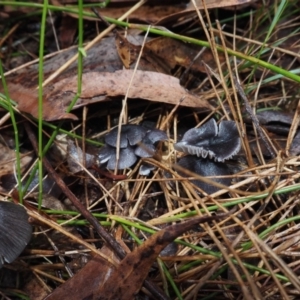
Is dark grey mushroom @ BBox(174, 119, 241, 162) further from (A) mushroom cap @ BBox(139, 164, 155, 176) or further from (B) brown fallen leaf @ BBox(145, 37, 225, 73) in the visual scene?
(B) brown fallen leaf @ BBox(145, 37, 225, 73)

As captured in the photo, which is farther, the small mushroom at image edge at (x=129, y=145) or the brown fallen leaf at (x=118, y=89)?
the brown fallen leaf at (x=118, y=89)

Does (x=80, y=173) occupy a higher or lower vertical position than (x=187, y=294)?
higher

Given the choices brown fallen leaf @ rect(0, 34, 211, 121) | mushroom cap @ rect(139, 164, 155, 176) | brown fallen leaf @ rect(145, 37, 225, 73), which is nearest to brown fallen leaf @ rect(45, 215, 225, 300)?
mushroom cap @ rect(139, 164, 155, 176)

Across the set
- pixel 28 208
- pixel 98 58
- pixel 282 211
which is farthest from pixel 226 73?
pixel 28 208

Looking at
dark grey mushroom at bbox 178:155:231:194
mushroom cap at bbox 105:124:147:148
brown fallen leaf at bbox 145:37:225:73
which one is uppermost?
brown fallen leaf at bbox 145:37:225:73

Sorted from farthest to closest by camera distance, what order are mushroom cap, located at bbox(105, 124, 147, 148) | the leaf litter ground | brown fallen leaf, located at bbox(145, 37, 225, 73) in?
1. brown fallen leaf, located at bbox(145, 37, 225, 73)
2. mushroom cap, located at bbox(105, 124, 147, 148)
3. the leaf litter ground

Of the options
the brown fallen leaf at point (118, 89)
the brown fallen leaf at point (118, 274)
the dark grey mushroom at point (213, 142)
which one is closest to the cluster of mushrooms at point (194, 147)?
the dark grey mushroom at point (213, 142)

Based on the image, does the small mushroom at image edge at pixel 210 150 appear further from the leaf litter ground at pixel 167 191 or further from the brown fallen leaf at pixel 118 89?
the brown fallen leaf at pixel 118 89

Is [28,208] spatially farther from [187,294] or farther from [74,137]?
[187,294]
